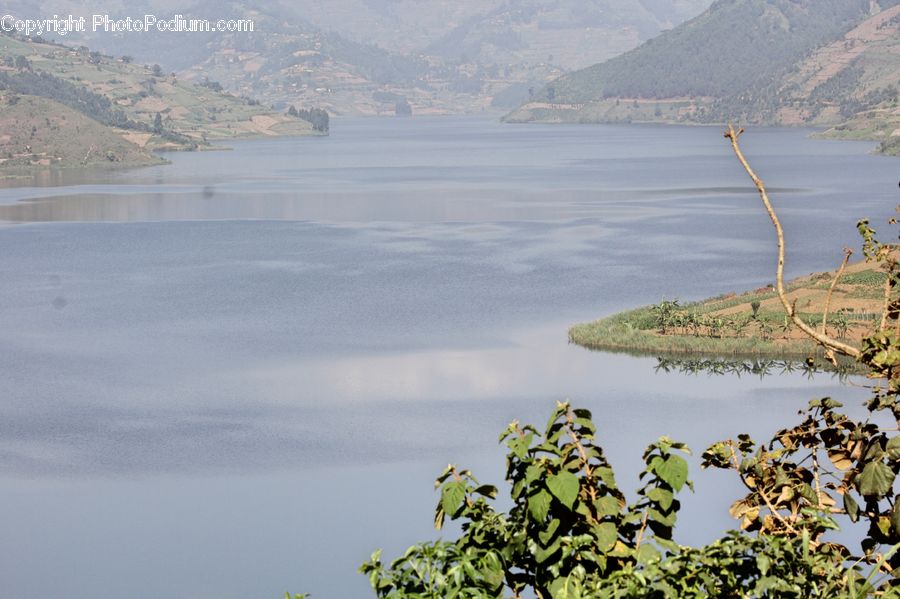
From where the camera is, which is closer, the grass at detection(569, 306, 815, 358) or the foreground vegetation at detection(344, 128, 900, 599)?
the foreground vegetation at detection(344, 128, 900, 599)

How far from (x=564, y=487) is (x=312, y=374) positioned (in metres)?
41.8

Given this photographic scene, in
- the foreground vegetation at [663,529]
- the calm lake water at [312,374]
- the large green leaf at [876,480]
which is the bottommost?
the calm lake water at [312,374]

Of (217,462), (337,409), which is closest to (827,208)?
(337,409)

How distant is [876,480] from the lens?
10273 millimetres

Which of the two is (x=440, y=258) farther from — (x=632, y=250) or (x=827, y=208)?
(x=827, y=208)

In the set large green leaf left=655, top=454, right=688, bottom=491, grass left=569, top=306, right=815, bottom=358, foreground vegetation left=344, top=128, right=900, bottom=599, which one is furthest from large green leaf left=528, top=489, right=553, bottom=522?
grass left=569, top=306, right=815, bottom=358

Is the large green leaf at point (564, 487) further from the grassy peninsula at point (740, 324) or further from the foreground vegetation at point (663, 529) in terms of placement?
the grassy peninsula at point (740, 324)

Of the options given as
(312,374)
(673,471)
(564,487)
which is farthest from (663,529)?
(312,374)

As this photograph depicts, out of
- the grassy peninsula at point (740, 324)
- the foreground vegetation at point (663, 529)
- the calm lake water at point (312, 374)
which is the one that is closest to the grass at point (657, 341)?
the grassy peninsula at point (740, 324)

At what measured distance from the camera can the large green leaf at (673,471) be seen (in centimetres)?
1077

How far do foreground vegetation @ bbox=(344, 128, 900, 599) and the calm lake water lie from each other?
61.8ft

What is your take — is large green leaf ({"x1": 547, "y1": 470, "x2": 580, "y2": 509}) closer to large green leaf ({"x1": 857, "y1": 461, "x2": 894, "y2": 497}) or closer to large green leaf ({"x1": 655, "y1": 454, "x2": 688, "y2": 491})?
large green leaf ({"x1": 655, "y1": 454, "x2": 688, "y2": 491})

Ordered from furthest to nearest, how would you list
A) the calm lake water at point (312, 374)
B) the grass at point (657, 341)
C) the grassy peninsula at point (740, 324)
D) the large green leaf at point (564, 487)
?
1. the grassy peninsula at point (740, 324)
2. the grass at point (657, 341)
3. the calm lake water at point (312, 374)
4. the large green leaf at point (564, 487)

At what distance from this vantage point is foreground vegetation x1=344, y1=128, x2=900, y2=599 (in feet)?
32.4
